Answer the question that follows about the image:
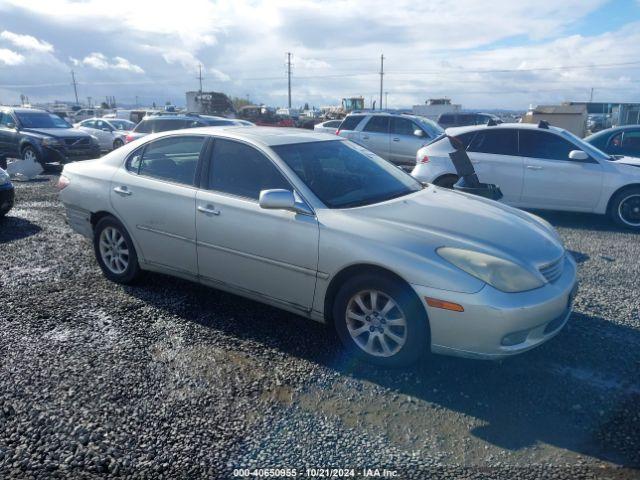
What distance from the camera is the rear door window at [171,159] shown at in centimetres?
448

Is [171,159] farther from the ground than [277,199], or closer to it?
farther from the ground

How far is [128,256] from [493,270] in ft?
11.2

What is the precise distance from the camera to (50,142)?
14156mm

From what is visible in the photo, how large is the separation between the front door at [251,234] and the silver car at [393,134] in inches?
393

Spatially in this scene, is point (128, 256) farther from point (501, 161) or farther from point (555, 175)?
point (555, 175)

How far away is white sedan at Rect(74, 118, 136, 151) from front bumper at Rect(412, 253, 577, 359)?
18861 mm

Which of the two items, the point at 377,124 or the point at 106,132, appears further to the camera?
the point at 106,132

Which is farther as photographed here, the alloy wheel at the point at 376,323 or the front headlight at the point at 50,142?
the front headlight at the point at 50,142

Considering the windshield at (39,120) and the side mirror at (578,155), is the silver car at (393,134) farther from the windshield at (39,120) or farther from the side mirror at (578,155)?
the windshield at (39,120)

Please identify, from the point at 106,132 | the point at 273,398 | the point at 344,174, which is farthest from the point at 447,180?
the point at 106,132

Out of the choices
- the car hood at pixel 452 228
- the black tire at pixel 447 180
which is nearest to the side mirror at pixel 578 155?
the black tire at pixel 447 180

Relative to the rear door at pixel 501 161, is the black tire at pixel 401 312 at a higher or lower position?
lower

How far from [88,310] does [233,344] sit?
1.53 meters

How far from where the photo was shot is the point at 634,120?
33.8 m
